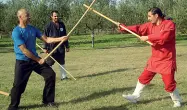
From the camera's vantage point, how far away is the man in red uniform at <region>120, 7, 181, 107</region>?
6527 millimetres

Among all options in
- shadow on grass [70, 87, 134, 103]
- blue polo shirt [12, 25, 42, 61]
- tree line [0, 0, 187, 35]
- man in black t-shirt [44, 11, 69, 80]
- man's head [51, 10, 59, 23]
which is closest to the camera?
blue polo shirt [12, 25, 42, 61]

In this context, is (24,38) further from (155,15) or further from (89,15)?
(89,15)

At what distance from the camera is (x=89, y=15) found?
3209 centimetres

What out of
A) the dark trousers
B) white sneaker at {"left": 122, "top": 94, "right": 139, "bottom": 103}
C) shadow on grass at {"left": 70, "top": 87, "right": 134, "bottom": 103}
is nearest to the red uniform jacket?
white sneaker at {"left": 122, "top": 94, "right": 139, "bottom": 103}

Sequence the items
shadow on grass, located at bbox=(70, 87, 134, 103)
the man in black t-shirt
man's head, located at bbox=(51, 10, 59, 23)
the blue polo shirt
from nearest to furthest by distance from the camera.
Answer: the blue polo shirt
shadow on grass, located at bbox=(70, 87, 134, 103)
man's head, located at bbox=(51, 10, 59, 23)
the man in black t-shirt

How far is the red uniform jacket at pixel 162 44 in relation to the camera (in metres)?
6.51

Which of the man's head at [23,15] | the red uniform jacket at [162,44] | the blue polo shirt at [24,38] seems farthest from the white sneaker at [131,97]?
the man's head at [23,15]

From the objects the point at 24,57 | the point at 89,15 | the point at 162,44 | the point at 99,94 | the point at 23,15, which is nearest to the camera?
the point at 23,15

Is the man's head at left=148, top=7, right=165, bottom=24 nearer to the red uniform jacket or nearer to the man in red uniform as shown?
the man in red uniform

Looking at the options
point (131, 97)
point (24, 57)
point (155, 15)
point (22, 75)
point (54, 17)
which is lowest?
point (131, 97)

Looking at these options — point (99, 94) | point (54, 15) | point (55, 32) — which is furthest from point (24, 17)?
point (55, 32)

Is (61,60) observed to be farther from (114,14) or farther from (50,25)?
(114,14)

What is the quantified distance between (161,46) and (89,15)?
1009 inches

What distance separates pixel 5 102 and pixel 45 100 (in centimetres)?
110
